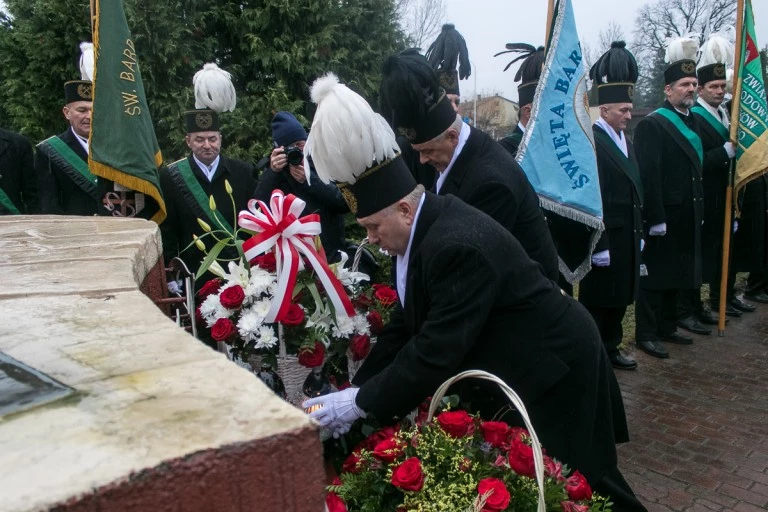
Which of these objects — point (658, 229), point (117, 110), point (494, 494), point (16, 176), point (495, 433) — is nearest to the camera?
point (494, 494)

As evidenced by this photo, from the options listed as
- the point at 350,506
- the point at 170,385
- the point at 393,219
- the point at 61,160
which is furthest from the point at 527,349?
the point at 61,160

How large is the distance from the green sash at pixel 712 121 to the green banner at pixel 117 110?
5443 mm

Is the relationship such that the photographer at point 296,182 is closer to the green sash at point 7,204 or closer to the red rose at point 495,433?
the green sash at point 7,204

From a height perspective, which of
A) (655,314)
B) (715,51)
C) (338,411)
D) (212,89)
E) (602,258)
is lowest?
(655,314)

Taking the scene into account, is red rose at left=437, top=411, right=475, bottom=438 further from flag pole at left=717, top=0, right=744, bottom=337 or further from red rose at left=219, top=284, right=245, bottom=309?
flag pole at left=717, top=0, right=744, bottom=337

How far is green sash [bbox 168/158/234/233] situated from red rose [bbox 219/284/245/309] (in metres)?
2.06

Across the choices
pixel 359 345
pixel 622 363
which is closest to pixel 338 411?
pixel 359 345

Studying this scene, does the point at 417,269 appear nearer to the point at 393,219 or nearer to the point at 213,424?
the point at 393,219

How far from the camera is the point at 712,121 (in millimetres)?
6453

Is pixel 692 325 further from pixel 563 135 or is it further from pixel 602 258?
pixel 563 135

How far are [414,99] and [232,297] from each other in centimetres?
108

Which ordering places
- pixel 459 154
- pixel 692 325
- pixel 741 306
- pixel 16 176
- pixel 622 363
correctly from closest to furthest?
pixel 459 154
pixel 16 176
pixel 622 363
pixel 692 325
pixel 741 306

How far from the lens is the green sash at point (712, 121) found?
6.44m

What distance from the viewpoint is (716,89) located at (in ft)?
21.4
